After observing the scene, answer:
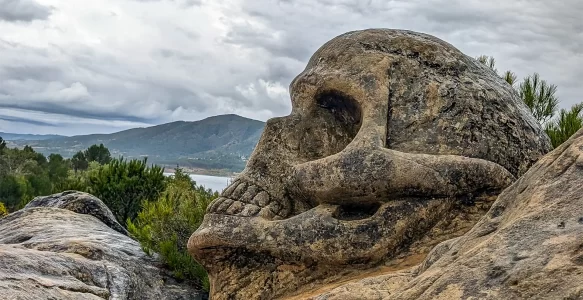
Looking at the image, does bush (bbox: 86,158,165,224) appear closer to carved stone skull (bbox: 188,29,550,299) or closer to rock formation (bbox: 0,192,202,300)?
rock formation (bbox: 0,192,202,300)

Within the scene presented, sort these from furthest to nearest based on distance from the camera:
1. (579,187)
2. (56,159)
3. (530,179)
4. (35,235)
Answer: (56,159)
(35,235)
(530,179)
(579,187)

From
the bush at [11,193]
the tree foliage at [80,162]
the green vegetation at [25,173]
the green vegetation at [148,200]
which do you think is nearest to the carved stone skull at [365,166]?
the green vegetation at [148,200]

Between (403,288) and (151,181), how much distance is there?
653 inches

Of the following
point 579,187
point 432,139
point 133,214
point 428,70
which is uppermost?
point 428,70

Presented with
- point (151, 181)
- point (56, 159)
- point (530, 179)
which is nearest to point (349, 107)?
point (530, 179)

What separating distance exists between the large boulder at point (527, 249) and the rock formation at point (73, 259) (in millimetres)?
3362

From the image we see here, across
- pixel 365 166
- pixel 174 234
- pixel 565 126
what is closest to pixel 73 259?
pixel 365 166

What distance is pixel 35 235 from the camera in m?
8.98

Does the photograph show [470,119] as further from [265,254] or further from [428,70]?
[265,254]

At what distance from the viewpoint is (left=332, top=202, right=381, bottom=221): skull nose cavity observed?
6445 mm

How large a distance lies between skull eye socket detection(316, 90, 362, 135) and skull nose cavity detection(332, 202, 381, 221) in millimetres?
1049

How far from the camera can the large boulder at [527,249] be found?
2975mm

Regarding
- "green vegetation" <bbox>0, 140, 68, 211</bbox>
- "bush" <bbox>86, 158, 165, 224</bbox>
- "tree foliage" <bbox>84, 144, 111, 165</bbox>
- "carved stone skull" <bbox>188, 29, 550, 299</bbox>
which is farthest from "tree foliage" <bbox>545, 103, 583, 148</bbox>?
"tree foliage" <bbox>84, 144, 111, 165</bbox>

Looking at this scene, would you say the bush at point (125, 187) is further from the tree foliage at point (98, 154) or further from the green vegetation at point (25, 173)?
the tree foliage at point (98, 154)
